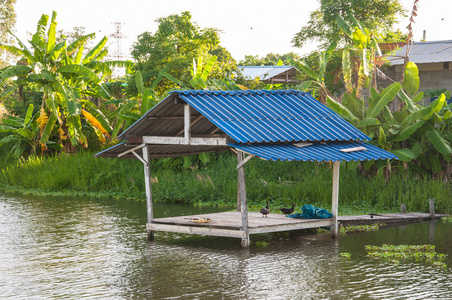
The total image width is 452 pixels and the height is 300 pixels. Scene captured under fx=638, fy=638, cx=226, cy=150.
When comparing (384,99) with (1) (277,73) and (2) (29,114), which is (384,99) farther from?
(1) (277,73)

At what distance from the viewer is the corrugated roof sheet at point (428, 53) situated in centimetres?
2444

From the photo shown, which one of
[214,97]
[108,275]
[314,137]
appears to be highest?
[214,97]

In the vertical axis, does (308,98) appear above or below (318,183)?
above

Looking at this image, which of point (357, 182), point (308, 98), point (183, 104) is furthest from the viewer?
point (357, 182)

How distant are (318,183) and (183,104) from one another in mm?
6877

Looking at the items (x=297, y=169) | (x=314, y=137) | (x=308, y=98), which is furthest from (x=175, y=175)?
(x=314, y=137)

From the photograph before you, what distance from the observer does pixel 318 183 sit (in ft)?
60.4

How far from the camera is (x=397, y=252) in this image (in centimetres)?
1195

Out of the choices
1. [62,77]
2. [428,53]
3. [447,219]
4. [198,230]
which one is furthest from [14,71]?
[428,53]

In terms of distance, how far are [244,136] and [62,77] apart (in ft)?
48.4

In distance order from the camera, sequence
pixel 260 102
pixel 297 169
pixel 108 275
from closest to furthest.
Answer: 1. pixel 108 275
2. pixel 260 102
3. pixel 297 169

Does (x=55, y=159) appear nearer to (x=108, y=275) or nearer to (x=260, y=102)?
(x=260, y=102)

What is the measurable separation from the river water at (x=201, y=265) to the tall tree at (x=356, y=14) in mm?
12149

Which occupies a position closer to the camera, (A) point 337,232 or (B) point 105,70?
(A) point 337,232
